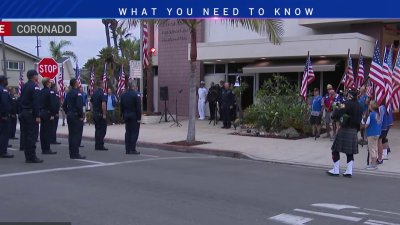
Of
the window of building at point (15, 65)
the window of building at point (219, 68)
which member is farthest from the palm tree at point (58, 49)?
the window of building at point (219, 68)

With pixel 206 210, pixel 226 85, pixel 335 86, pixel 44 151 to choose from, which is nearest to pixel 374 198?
pixel 206 210

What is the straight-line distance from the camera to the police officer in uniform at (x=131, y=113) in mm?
13344

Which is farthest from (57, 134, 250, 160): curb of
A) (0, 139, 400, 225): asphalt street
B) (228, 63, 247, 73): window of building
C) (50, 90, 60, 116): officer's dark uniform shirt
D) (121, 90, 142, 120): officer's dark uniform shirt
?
(228, 63, 247, 73): window of building

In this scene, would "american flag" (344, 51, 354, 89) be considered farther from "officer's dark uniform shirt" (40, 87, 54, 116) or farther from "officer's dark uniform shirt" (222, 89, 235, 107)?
"officer's dark uniform shirt" (40, 87, 54, 116)

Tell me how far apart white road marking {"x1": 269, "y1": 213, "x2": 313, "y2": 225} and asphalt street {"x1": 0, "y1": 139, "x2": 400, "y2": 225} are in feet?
0.04

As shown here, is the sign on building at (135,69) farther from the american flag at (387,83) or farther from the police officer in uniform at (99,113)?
the american flag at (387,83)

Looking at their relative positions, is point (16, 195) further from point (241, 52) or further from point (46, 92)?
point (241, 52)

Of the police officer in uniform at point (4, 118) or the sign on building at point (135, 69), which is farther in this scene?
the sign on building at point (135, 69)

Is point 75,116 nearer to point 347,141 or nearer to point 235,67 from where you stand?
point 347,141

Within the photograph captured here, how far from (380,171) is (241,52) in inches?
457

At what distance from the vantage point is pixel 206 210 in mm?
7055
